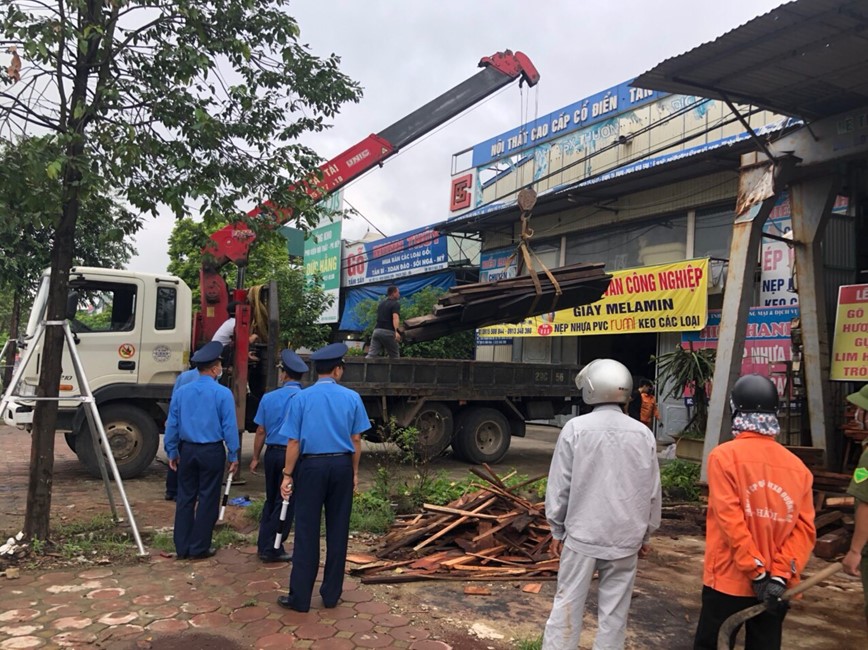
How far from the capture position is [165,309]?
846 centimetres

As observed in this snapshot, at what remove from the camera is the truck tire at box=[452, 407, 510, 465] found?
1049 centimetres

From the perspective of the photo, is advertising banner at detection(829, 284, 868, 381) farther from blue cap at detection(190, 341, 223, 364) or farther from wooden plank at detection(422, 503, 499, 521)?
blue cap at detection(190, 341, 223, 364)

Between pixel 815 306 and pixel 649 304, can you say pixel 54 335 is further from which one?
pixel 649 304

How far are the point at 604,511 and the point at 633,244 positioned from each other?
11.8 meters

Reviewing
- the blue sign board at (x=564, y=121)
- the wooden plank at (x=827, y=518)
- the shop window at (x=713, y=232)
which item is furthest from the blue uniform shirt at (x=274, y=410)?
the blue sign board at (x=564, y=121)

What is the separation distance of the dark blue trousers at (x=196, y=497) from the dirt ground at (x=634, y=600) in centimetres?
95

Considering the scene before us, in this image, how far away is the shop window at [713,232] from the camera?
40.0ft

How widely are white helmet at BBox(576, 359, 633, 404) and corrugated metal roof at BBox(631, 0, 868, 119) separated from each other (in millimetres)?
3786

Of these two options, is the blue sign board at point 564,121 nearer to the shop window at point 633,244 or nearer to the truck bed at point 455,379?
the shop window at point 633,244

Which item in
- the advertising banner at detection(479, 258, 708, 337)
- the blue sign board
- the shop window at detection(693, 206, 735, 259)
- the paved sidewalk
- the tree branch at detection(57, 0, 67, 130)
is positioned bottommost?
the paved sidewalk

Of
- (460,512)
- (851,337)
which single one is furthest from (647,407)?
(460,512)

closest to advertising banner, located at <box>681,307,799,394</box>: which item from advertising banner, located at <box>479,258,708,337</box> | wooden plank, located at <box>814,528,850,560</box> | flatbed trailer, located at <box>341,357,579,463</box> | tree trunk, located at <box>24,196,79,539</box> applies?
advertising banner, located at <box>479,258,708,337</box>

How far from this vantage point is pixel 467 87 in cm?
1315

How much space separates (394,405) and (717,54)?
6179 millimetres
